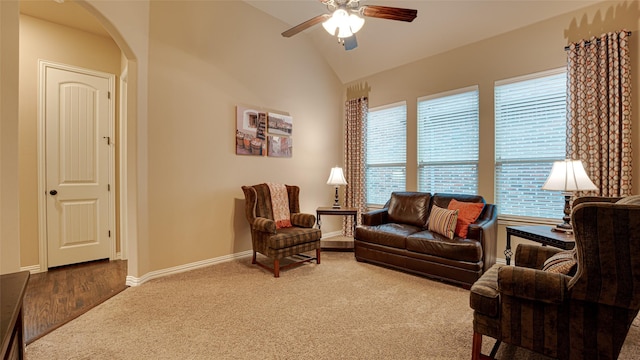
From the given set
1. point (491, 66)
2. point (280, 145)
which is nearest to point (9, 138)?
point (280, 145)

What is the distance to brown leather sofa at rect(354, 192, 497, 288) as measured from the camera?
9.79 ft

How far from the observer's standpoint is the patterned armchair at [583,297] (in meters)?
1.35

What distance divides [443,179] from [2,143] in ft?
15.3

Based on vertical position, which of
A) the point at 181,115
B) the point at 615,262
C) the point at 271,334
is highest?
the point at 181,115

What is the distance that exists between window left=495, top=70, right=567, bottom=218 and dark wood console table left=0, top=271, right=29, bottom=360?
14.5 ft

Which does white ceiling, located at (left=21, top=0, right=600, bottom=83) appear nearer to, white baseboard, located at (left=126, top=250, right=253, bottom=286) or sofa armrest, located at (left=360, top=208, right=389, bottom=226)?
sofa armrest, located at (left=360, top=208, right=389, bottom=226)

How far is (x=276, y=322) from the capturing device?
227 centimetres

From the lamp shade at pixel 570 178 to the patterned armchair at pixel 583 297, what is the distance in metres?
1.49

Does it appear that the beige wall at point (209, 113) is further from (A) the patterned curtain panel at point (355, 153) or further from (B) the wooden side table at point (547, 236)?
(B) the wooden side table at point (547, 236)

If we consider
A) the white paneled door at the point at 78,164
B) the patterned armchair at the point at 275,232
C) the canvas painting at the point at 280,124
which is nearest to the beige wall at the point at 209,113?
the canvas painting at the point at 280,124

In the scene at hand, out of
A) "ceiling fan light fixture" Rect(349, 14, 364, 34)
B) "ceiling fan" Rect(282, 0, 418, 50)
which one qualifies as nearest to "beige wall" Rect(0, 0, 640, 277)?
"ceiling fan" Rect(282, 0, 418, 50)

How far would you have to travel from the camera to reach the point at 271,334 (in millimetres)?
2094

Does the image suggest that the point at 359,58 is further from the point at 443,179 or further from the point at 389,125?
the point at 443,179

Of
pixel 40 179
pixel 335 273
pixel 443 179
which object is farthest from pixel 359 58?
pixel 40 179
